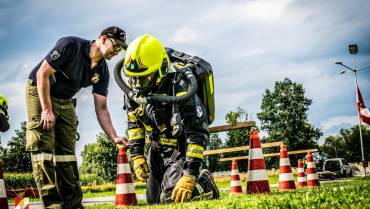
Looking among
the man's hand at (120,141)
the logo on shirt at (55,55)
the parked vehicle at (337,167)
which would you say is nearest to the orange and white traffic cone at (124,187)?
the man's hand at (120,141)

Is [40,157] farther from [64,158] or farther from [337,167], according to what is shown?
[337,167]

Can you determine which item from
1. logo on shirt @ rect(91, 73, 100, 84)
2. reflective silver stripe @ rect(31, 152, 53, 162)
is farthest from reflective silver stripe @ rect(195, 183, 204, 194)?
reflective silver stripe @ rect(31, 152, 53, 162)

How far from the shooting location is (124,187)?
6176 mm

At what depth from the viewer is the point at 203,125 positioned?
5285 millimetres

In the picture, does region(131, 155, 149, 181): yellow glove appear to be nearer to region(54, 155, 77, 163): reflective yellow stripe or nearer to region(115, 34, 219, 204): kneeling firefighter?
region(115, 34, 219, 204): kneeling firefighter

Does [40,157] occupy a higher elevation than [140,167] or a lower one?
higher

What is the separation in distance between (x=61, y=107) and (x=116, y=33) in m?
1.03

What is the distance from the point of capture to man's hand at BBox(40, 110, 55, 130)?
4171 mm

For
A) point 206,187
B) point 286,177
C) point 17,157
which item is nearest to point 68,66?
point 206,187

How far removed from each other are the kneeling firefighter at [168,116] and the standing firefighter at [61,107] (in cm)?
43

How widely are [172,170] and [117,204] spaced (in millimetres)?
1220

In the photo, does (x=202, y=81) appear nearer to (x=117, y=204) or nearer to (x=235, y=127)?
(x=235, y=127)

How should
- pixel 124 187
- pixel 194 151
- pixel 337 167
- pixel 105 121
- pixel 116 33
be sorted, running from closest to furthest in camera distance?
1. pixel 116 33
2. pixel 194 151
3. pixel 105 121
4. pixel 124 187
5. pixel 337 167

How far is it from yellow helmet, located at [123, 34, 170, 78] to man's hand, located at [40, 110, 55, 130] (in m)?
1.17
